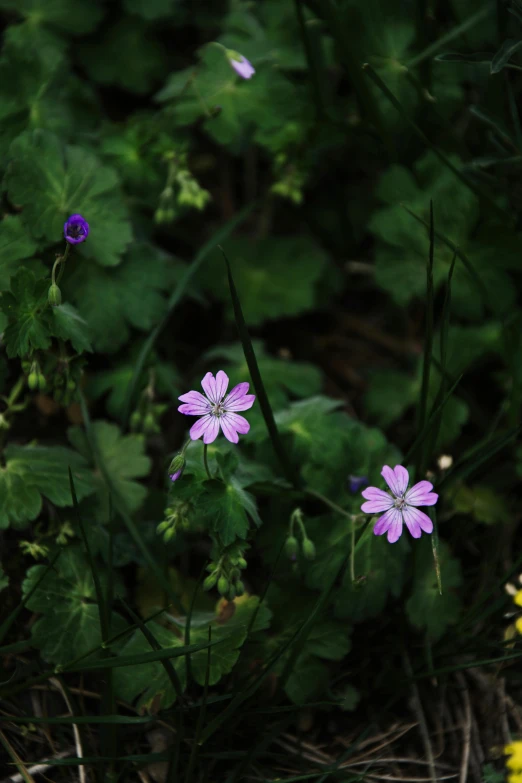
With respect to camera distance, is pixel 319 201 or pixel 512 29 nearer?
pixel 512 29

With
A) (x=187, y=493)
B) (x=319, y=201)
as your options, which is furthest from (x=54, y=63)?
(x=187, y=493)

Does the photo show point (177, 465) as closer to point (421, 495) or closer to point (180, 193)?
point (421, 495)

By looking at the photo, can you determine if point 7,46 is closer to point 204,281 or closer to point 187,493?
point 204,281

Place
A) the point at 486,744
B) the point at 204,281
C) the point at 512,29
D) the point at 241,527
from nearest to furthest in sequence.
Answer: the point at 241,527 → the point at 486,744 → the point at 512,29 → the point at 204,281

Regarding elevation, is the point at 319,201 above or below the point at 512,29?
below

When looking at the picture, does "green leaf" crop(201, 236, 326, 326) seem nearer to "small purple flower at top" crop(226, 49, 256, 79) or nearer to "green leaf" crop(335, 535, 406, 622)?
"small purple flower at top" crop(226, 49, 256, 79)

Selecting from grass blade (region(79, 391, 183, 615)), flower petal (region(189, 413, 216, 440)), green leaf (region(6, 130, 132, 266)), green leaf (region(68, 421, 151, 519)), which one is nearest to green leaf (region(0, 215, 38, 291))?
green leaf (region(6, 130, 132, 266))

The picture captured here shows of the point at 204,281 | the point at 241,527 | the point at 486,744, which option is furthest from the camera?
the point at 204,281
